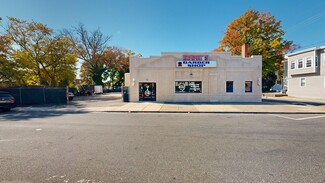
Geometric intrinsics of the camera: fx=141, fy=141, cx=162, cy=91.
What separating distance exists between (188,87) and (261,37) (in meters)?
20.2

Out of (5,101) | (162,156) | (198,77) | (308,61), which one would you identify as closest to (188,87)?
(198,77)

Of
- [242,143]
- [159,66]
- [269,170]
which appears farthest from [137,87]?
[269,170]

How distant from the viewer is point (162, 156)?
382cm

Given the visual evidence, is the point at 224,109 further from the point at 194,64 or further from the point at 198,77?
the point at 194,64

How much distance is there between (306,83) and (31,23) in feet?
144

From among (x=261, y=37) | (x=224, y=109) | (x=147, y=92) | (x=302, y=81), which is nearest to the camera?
(x=224, y=109)

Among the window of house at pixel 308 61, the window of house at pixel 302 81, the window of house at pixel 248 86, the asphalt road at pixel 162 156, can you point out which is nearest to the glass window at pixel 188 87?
the window of house at pixel 248 86

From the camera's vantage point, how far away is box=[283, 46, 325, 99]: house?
2036 cm

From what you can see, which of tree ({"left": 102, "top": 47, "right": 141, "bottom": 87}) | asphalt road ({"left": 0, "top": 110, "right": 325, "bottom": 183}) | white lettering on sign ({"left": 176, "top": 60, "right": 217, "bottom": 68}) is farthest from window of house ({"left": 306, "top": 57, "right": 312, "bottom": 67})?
tree ({"left": 102, "top": 47, "right": 141, "bottom": 87})

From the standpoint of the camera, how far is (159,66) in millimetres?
16531

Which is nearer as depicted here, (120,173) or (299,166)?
(120,173)

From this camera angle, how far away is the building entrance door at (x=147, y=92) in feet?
55.7

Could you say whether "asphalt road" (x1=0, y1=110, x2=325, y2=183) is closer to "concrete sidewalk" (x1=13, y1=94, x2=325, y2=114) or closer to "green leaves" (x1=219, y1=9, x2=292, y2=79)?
"concrete sidewalk" (x1=13, y1=94, x2=325, y2=114)

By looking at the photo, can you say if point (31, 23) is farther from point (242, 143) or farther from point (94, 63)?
point (242, 143)
